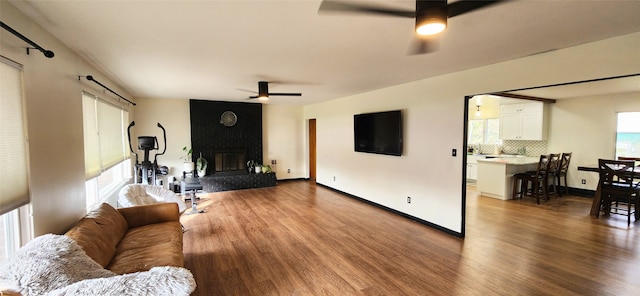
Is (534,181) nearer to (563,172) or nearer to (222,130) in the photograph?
(563,172)

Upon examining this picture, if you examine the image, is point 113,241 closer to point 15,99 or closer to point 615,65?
point 15,99

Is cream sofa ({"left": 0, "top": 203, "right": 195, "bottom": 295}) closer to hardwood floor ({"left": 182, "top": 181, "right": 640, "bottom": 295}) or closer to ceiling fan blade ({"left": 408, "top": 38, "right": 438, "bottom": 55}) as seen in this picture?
hardwood floor ({"left": 182, "top": 181, "right": 640, "bottom": 295})

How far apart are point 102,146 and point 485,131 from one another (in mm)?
8835

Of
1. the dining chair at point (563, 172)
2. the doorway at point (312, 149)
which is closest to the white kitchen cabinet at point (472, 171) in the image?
the dining chair at point (563, 172)

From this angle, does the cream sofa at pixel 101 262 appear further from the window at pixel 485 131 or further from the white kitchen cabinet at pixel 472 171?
the window at pixel 485 131

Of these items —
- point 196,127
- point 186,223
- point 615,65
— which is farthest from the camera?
point 196,127

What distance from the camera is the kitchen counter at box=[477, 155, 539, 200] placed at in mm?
5551

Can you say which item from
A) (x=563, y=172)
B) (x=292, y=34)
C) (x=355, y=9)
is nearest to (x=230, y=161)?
(x=292, y=34)

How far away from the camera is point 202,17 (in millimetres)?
1897

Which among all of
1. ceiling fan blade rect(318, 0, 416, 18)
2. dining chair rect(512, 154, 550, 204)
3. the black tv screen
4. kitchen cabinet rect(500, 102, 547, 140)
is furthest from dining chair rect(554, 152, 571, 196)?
ceiling fan blade rect(318, 0, 416, 18)

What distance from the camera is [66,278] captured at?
1.40 metres

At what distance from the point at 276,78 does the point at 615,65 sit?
11.8ft

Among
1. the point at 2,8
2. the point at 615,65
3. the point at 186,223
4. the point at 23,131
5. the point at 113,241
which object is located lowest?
the point at 186,223

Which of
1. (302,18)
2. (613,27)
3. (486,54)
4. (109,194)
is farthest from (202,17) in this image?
(109,194)
